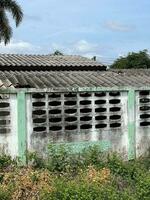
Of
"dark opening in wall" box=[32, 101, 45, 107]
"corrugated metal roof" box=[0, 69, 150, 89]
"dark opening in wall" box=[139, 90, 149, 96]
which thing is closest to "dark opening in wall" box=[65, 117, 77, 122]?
"dark opening in wall" box=[32, 101, 45, 107]

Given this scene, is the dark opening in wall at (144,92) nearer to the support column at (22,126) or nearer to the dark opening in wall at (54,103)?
the dark opening in wall at (54,103)

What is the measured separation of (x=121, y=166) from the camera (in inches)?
367

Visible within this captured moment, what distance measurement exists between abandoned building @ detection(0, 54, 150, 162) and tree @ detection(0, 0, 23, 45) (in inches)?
467

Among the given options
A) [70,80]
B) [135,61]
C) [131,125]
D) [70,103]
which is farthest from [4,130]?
[135,61]

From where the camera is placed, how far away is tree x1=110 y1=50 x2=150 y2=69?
4212 centimetres

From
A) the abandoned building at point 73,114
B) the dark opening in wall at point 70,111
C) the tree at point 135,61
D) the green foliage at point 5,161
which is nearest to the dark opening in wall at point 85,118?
the abandoned building at point 73,114

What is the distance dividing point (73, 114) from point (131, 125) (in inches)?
52.0

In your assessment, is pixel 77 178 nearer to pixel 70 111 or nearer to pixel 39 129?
pixel 39 129

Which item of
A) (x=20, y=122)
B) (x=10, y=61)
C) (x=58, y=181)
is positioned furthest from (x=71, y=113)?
(x=10, y=61)

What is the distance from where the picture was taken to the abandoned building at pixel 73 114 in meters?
9.77

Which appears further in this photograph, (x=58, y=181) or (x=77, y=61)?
(x=77, y=61)

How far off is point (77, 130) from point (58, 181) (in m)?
2.80

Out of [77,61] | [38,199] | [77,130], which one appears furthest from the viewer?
[77,61]

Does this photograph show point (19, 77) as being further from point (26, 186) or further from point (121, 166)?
point (26, 186)
